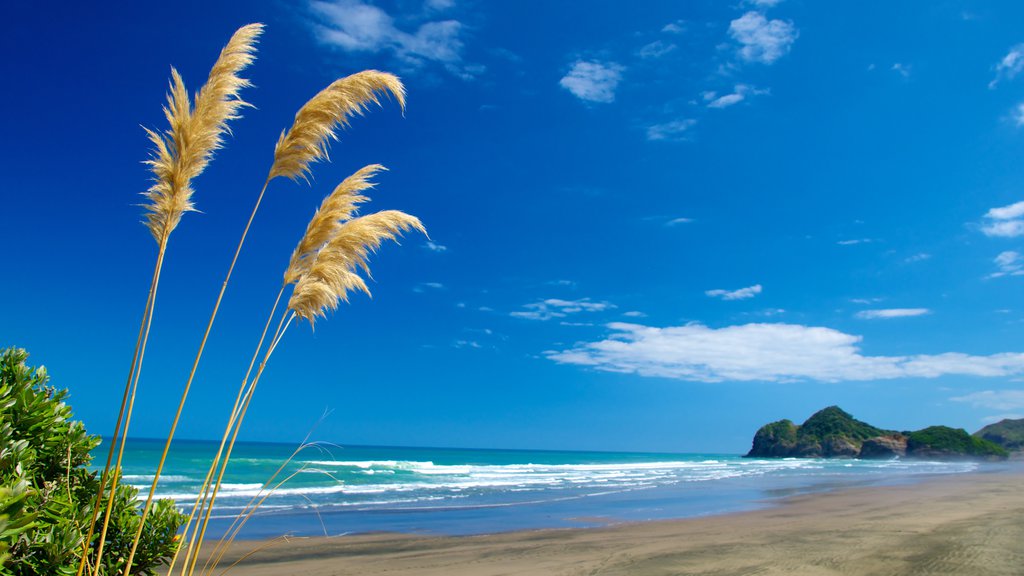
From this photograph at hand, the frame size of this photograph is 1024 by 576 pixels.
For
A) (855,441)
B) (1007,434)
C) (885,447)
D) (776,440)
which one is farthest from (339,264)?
(1007,434)

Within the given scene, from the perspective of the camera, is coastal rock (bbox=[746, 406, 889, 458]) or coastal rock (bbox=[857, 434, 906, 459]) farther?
coastal rock (bbox=[746, 406, 889, 458])

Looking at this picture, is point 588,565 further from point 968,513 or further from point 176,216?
point 968,513

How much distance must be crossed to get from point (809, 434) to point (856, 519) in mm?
85820

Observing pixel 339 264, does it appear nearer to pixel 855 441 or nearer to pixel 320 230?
pixel 320 230

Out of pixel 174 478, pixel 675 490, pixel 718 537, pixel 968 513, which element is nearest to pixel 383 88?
pixel 718 537

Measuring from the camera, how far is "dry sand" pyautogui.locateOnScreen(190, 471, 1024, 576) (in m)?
7.20

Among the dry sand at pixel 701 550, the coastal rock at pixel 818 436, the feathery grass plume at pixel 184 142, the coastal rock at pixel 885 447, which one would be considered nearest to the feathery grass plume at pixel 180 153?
the feathery grass plume at pixel 184 142

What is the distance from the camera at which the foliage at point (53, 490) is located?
7.34 feet

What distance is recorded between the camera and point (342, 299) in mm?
3072

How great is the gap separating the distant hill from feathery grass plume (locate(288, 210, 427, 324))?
99.5 m

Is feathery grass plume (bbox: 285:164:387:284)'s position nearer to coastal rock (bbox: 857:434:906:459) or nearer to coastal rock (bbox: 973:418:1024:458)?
coastal rock (bbox: 857:434:906:459)

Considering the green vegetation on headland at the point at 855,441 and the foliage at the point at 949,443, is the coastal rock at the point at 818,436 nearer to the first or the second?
the green vegetation on headland at the point at 855,441

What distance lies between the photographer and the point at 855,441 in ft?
270

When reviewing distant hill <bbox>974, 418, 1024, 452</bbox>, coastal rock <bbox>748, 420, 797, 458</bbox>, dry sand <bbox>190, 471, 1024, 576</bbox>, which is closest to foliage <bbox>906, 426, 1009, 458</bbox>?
distant hill <bbox>974, 418, 1024, 452</bbox>
